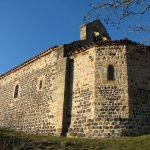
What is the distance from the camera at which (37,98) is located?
17.1 meters

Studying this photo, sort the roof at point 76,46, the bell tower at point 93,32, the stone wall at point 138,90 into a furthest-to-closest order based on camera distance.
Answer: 1. the bell tower at point 93,32
2. the roof at point 76,46
3. the stone wall at point 138,90

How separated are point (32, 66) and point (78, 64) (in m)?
4.79

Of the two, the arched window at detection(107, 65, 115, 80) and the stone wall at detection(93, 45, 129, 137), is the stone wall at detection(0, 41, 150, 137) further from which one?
the arched window at detection(107, 65, 115, 80)

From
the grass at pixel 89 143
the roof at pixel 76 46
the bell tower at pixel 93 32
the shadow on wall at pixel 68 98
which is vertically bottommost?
the grass at pixel 89 143

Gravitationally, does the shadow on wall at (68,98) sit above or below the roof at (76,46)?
below

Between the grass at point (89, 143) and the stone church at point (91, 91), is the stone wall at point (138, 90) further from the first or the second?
the grass at point (89, 143)

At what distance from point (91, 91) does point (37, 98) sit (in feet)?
15.4

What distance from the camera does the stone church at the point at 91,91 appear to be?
42.1 feet

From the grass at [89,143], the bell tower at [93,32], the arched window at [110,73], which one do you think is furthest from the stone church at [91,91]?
the grass at [89,143]

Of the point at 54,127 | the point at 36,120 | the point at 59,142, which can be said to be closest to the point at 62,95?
the point at 54,127

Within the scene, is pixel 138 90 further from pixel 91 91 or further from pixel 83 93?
pixel 83 93

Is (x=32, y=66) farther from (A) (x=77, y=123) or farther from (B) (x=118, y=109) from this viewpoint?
(B) (x=118, y=109)

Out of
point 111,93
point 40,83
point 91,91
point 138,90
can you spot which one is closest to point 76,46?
point 40,83

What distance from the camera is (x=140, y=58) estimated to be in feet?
46.5
